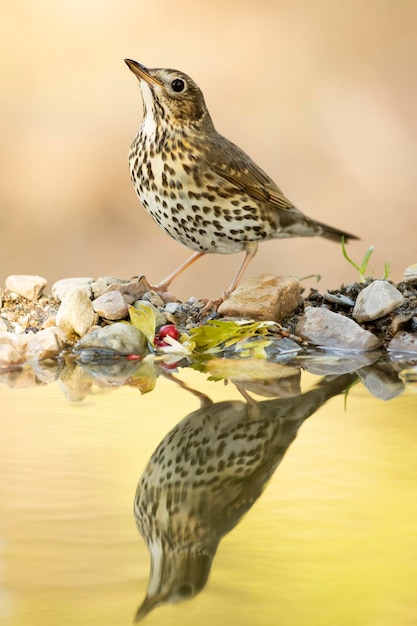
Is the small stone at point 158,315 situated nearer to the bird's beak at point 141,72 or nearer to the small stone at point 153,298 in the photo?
the small stone at point 153,298

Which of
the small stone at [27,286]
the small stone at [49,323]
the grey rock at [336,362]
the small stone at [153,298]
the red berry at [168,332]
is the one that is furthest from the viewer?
the small stone at [27,286]

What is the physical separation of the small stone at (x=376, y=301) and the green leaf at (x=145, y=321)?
62cm

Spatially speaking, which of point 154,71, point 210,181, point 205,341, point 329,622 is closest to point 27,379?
point 205,341

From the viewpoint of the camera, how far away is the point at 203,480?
1264 mm

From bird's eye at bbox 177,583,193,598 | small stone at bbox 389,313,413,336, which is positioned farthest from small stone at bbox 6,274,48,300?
bird's eye at bbox 177,583,193,598

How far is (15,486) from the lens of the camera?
1.19m

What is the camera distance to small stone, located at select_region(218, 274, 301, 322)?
8.38ft

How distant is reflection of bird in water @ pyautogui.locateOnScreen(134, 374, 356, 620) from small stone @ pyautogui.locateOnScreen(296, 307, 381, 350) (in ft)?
2.15

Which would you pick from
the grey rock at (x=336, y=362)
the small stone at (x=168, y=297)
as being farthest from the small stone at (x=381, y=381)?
the small stone at (x=168, y=297)

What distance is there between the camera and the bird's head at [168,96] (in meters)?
2.55

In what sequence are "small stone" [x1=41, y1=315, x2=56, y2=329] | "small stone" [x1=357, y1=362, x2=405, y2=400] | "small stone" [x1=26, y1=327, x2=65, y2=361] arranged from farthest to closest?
"small stone" [x1=41, y1=315, x2=56, y2=329] → "small stone" [x1=26, y1=327, x2=65, y2=361] → "small stone" [x1=357, y1=362, x2=405, y2=400]

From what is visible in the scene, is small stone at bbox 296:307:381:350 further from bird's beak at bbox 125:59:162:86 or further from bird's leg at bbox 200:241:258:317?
bird's beak at bbox 125:59:162:86

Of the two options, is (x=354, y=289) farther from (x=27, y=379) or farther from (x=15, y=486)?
(x=15, y=486)

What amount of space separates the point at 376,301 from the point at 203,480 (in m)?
1.42
